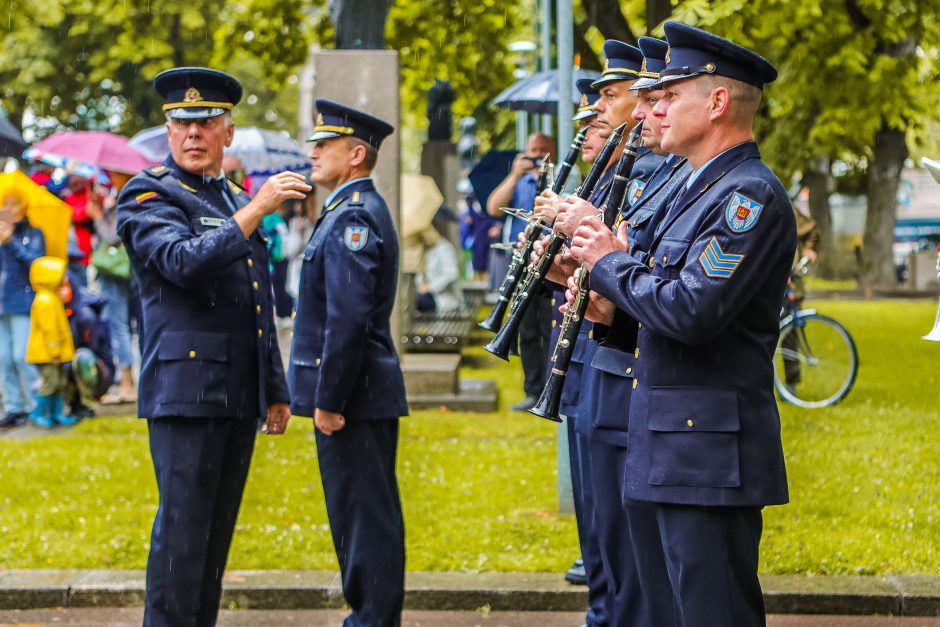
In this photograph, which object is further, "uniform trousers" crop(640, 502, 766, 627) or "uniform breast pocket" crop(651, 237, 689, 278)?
"uniform breast pocket" crop(651, 237, 689, 278)

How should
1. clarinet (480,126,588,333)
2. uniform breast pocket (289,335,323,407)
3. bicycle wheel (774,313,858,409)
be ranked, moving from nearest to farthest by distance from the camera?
clarinet (480,126,588,333)
uniform breast pocket (289,335,323,407)
bicycle wheel (774,313,858,409)

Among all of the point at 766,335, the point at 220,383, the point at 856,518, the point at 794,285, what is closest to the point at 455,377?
the point at 794,285

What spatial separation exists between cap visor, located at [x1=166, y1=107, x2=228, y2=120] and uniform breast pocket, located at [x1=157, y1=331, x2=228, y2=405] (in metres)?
0.82

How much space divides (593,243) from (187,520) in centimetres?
205

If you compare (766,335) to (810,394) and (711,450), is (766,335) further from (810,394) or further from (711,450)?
(810,394)

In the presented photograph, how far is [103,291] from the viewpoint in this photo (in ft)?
42.0

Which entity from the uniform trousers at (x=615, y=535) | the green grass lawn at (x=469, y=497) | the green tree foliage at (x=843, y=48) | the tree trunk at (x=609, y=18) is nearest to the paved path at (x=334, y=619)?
the green grass lawn at (x=469, y=497)

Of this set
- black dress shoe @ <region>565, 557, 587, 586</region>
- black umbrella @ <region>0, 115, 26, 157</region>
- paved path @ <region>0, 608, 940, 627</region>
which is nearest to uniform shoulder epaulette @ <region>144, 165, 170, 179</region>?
paved path @ <region>0, 608, 940, 627</region>

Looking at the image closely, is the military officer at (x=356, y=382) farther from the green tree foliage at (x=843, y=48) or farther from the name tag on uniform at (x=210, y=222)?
the green tree foliage at (x=843, y=48)

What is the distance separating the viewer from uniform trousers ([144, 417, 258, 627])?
16.5 ft

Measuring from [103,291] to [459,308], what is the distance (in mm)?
7826

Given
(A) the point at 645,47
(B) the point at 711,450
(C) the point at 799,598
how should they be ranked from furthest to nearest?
(C) the point at 799,598 < (A) the point at 645,47 < (B) the point at 711,450

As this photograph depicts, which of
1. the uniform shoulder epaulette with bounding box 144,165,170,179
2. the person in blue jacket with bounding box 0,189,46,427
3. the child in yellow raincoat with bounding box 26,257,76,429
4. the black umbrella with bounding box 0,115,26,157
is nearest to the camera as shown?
the uniform shoulder epaulette with bounding box 144,165,170,179

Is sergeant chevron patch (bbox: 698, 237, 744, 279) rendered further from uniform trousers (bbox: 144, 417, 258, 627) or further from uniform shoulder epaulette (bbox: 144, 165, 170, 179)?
uniform shoulder epaulette (bbox: 144, 165, 170, 179)
